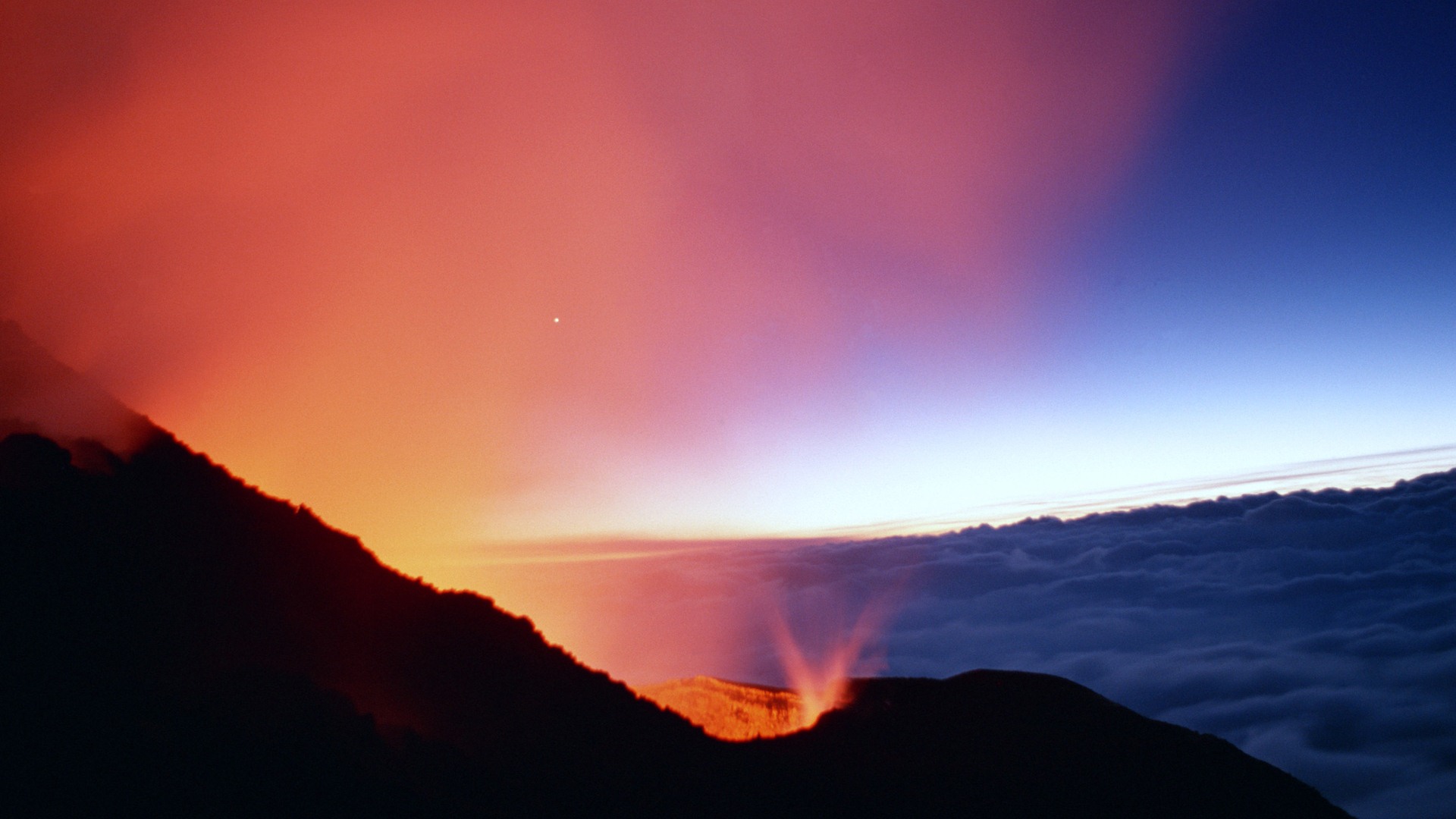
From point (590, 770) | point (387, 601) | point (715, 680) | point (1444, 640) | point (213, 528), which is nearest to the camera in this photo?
point (590, 770)

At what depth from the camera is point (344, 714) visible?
12.9 meters

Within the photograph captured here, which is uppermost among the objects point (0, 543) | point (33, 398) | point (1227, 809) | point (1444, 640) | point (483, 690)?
point (33, 398)

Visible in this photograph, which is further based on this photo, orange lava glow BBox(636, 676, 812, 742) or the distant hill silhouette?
orange lava glow BBox(636, 676, 812, 742)

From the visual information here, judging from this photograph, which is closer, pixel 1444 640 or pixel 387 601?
pixel 387 601

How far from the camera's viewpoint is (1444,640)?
184250mm

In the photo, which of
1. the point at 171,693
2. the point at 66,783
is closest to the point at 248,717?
the point at 171,693

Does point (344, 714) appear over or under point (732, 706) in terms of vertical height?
over

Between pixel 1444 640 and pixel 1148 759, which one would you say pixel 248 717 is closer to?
pixel 1148 759

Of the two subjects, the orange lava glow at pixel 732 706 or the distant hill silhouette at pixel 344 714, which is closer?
the distant hill silhouette at pixel 344 714

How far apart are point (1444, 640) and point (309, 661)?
267924 mm

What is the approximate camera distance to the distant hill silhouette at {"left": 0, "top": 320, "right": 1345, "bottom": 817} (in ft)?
36.1

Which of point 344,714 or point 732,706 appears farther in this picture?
point 732,706

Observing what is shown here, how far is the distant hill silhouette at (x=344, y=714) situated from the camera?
1100cm

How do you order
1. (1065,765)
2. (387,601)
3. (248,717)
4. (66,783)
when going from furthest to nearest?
(1065,765)
(387,601)
(248,717)
(66,783)
